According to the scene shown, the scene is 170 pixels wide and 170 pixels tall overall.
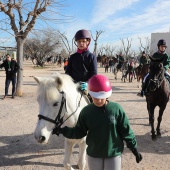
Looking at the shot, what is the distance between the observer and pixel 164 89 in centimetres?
539

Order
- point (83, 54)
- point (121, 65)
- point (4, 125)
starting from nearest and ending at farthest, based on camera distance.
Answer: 1. point (83, 54)
2. point (4, 125)
3. point (121, 65)

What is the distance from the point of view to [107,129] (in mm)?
2172

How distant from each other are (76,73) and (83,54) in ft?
1.06

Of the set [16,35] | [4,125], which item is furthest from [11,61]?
[4,125]

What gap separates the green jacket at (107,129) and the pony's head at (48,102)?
37 centimetres

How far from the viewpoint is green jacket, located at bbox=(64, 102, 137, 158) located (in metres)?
2.16

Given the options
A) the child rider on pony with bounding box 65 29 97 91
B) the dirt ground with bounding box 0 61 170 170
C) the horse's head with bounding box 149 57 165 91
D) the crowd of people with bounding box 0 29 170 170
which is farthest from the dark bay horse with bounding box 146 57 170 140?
the crowd of people with bounding box 0 29 170 170

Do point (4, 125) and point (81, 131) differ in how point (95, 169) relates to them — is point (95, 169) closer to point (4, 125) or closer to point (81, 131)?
point (81, 131)

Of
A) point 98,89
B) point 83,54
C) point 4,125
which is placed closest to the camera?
point 98,89

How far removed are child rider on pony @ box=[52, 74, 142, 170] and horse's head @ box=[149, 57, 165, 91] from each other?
3.18 meters

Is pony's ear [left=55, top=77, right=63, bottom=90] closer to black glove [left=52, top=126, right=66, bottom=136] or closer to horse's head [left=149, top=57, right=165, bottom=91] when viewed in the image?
black glove [left=52, top=126, right=66, bottom=136]

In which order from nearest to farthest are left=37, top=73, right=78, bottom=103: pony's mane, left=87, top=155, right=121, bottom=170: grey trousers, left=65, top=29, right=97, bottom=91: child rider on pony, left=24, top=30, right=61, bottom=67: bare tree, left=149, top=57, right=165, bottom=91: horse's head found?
1. left=87, top=155, right=121, bottom=170: grey trousers
2. left=37, top=73, right=78, bottom=103: pony's mane
3. left=65, top=29, right=97, bottom=91: child rider on pony
4. left=149, top=57, right=165, bottom=91: horse's head
5. left=24, top=30, right=61, bottom=67: bare tree

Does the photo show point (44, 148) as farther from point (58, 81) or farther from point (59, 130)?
point (58, 81)

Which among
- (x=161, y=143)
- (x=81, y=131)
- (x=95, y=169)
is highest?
(x=81, y=131)
